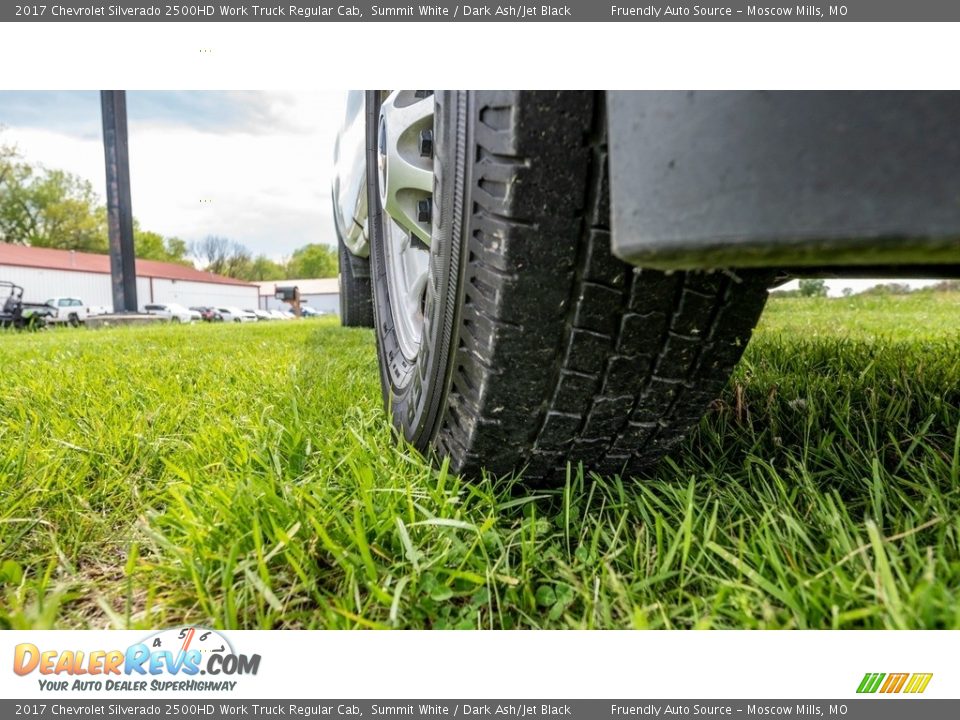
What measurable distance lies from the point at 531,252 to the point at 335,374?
54.3 inches

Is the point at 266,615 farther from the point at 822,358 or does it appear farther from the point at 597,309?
the point at 822,358

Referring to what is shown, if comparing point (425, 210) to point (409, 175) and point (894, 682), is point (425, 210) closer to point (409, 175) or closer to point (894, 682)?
point (409, 175)

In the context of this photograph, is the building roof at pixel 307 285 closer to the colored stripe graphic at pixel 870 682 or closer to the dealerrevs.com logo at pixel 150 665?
the dealerrevs.com logo at pixel 150 665

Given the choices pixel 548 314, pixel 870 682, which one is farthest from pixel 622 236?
pixel 870 682

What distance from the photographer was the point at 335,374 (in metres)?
1.86

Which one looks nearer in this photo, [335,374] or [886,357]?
[886,357]

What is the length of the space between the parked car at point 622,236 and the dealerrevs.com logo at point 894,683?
1.20 feet

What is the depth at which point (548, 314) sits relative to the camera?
0.65m

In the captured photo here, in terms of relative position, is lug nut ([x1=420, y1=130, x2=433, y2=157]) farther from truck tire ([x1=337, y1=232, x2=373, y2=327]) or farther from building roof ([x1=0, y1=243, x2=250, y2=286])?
building roof ([x1=0, y1=243, x2=250, y2=286])

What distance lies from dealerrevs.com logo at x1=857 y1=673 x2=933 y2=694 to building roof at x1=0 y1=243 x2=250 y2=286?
101 ft

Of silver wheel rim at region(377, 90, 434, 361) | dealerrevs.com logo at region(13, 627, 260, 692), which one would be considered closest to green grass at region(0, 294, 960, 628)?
dealerrevs.com logo at region(13, 627, 260, 692)

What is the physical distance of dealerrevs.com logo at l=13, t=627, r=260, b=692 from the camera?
0.58 meters

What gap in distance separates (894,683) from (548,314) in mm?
514
